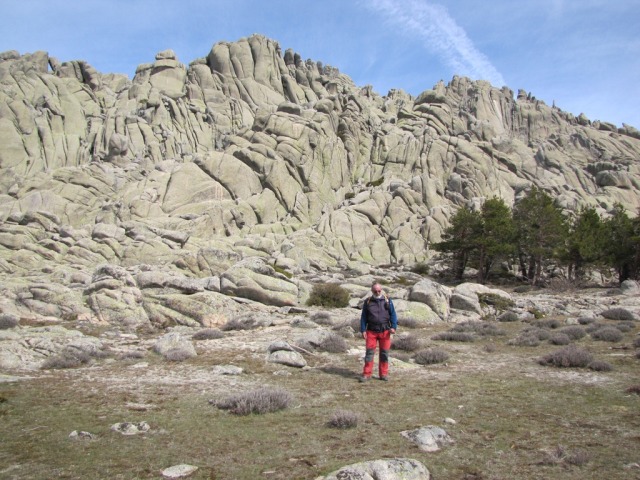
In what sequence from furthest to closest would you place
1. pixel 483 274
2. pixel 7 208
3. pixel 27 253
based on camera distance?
pixel 7 208 → pixel 483 274 → pixel 27 253

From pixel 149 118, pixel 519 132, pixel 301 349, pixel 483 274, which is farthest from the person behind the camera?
pixel 519 132

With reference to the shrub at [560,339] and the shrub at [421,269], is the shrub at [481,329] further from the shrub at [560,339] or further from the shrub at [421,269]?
the shrub at [421,269]

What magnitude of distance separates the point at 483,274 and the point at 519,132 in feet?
403

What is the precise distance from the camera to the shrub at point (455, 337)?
2106 centimetres

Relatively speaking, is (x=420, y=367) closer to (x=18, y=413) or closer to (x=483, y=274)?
(x=18, y=413)

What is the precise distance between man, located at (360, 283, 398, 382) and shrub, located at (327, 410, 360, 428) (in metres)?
4.15

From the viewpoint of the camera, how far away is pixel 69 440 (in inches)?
331

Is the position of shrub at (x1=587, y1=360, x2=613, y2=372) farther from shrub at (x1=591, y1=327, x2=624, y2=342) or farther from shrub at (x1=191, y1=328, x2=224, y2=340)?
shrub at (x1=191, y1=328, x2=224, y2=340)

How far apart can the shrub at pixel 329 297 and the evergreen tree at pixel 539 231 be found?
30.9m

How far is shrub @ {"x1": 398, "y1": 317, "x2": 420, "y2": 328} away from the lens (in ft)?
86.1

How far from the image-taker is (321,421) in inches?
385

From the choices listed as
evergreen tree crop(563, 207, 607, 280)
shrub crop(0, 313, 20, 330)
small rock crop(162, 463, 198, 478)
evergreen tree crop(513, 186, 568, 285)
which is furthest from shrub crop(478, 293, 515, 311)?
shrub crop(0, 313, 20, 330)

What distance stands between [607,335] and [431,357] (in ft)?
32.2

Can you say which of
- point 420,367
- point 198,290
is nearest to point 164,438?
point 420,367
